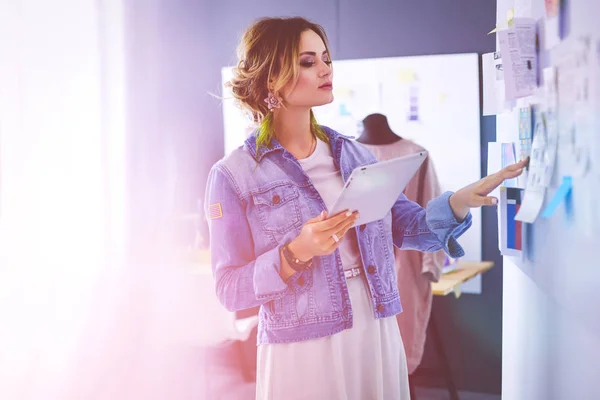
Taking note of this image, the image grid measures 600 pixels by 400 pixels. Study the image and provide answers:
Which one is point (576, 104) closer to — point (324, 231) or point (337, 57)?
point (324, 231)

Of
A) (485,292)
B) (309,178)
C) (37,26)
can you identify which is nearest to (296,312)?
(309,178)

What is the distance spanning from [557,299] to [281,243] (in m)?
0.58

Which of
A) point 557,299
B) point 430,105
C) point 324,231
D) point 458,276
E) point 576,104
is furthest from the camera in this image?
point 430,105

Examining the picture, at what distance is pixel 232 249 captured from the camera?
4.69ft

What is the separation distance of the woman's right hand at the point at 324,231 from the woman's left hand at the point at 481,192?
25 cm

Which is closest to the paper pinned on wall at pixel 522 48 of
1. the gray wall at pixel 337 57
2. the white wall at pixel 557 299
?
the white wall at pixel 557 299

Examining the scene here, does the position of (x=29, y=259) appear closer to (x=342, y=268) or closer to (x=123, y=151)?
(x=123, y=151)

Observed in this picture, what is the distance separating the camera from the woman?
142 centimetres

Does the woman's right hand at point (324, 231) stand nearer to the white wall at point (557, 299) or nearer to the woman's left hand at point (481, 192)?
the woman's left hand at point (481, 192)

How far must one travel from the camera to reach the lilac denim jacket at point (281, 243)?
1.42 meters

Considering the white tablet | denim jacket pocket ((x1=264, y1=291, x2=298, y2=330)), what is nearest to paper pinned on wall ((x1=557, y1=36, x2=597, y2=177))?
the white tablet

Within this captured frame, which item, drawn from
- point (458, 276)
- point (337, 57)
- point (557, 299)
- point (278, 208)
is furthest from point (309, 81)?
point (337, 57)

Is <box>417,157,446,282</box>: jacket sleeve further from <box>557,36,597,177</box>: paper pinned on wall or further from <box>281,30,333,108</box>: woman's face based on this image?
<box>557,36,597,177</box>: paper pinned on wall

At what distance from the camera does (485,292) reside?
11.3 feet
